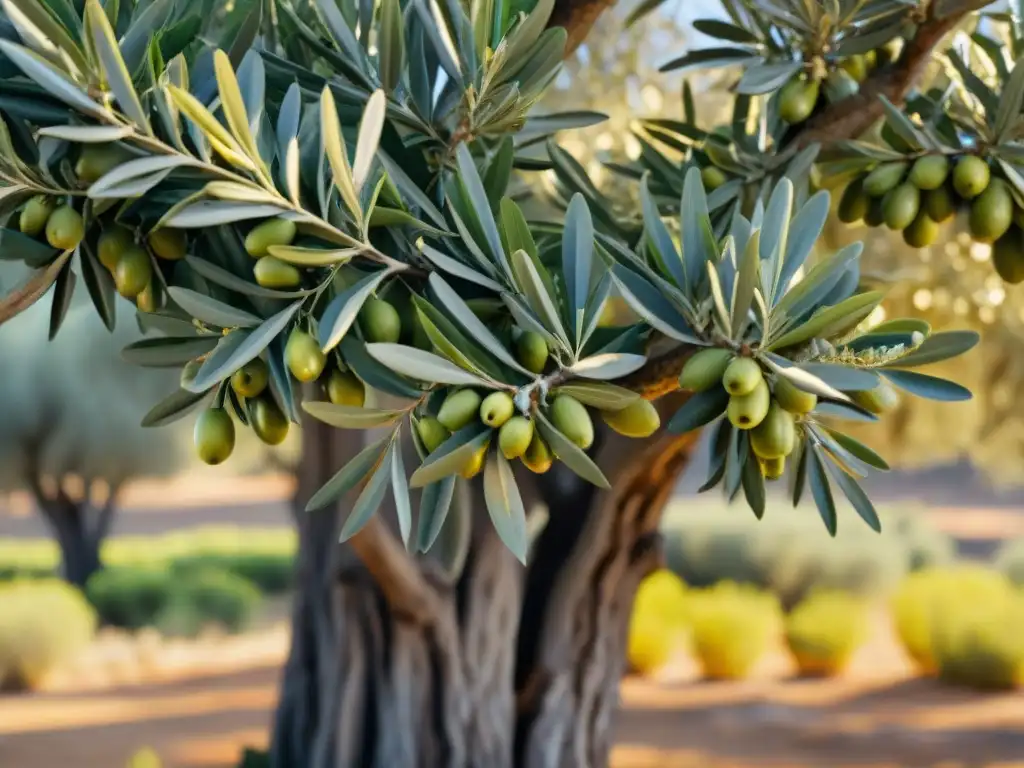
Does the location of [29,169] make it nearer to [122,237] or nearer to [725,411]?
[122,237]

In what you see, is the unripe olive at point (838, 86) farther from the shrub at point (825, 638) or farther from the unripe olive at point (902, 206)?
the shrub at point (825, 638)

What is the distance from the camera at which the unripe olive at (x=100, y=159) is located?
3.51 feet

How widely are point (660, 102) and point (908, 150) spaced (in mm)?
3709

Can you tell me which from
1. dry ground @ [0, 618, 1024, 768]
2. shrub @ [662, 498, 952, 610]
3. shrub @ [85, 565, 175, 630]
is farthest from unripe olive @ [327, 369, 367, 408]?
shrub @ [85, 565, 175, 630]

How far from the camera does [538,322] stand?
3.31 feet

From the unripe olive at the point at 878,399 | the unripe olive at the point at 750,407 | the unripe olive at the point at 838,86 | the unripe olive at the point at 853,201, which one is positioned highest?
the unripe olive at the point at 838,86

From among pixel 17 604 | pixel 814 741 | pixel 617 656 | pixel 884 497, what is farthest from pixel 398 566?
pixel 884 497

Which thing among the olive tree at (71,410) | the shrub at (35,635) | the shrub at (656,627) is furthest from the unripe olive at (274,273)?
the olive tree at (71,410)

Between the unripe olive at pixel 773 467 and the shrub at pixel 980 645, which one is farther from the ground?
the unripe olive at pixel 773 467

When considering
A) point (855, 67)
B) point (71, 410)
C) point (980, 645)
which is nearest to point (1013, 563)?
point (980, 645)

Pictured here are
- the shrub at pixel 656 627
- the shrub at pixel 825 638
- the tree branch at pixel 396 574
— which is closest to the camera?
the tree branch at pixel 396 574

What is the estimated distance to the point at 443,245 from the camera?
3.81 feet

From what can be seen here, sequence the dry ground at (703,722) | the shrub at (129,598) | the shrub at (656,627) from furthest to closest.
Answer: the shrub at (129,598) → the shrub at (656,627) → the dry ground at (703,722)

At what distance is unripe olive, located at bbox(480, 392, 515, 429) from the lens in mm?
958
